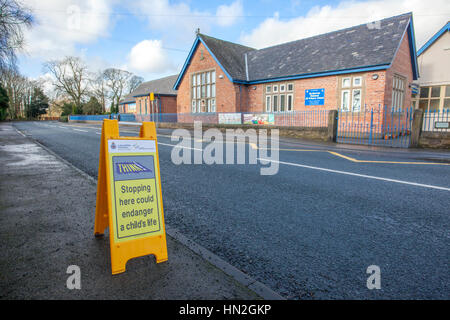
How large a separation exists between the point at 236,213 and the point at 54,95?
78291mm

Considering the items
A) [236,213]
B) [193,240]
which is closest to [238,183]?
[236,213]

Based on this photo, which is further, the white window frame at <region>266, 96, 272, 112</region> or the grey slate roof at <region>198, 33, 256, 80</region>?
the grey slate roof at <region>198, 33, 256, 80</region>

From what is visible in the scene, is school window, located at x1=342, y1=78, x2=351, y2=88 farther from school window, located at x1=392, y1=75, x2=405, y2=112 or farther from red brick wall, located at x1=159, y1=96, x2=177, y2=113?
red brick wall, located at x1=159, y1=96, x2=177, y2=113

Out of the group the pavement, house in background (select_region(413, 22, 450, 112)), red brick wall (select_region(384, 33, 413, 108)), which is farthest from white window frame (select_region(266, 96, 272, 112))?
the pavement

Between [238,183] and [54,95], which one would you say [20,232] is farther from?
[54,95]

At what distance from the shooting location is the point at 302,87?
20000mm

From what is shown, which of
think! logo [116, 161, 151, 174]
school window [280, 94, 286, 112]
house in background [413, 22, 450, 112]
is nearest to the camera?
think! logo [116, 161, 151, 174]

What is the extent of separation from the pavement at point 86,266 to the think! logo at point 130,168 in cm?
90

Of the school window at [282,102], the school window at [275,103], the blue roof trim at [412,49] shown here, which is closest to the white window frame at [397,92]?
the blue roof trim at [412,49]

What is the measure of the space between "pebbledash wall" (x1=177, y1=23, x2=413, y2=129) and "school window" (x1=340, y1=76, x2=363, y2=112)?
0.61 feet

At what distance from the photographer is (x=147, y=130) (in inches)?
114

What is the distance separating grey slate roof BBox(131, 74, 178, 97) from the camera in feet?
137

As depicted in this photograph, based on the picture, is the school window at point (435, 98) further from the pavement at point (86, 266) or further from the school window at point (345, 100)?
the pavement at point (86, 266)

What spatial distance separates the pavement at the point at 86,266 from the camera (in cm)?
216
